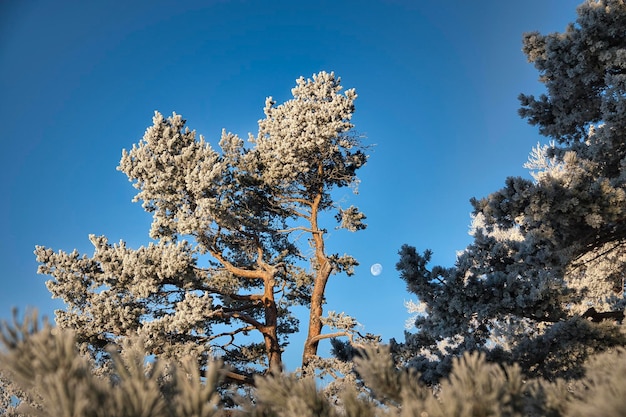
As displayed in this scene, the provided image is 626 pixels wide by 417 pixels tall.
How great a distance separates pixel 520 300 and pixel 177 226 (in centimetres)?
929

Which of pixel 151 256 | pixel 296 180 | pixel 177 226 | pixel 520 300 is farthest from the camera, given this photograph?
pixel 296 180

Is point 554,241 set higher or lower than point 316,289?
lower

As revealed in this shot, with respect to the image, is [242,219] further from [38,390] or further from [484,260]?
[38,390]

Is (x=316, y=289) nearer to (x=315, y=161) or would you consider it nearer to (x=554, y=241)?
(x=315, y=161)

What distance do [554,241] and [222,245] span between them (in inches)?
426

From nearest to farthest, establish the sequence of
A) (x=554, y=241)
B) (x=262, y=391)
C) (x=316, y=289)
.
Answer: (x=262, y=391) < (x=554, y=241) < (x=316, y=289)

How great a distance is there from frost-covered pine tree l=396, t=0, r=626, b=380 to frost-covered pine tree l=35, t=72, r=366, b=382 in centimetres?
560

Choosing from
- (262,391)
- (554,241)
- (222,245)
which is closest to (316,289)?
(222,245)

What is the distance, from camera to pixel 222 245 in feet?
48.9

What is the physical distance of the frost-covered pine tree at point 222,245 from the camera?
36.3 feet

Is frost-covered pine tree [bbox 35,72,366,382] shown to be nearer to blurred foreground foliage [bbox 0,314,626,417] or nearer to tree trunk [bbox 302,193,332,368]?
tree trunk [bbox 302,193,332,368]

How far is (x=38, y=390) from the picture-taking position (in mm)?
1580

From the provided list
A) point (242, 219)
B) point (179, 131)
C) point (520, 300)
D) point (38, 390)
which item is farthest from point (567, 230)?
point (179, 131)

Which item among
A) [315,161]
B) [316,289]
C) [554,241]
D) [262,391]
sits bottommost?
[262,391]
